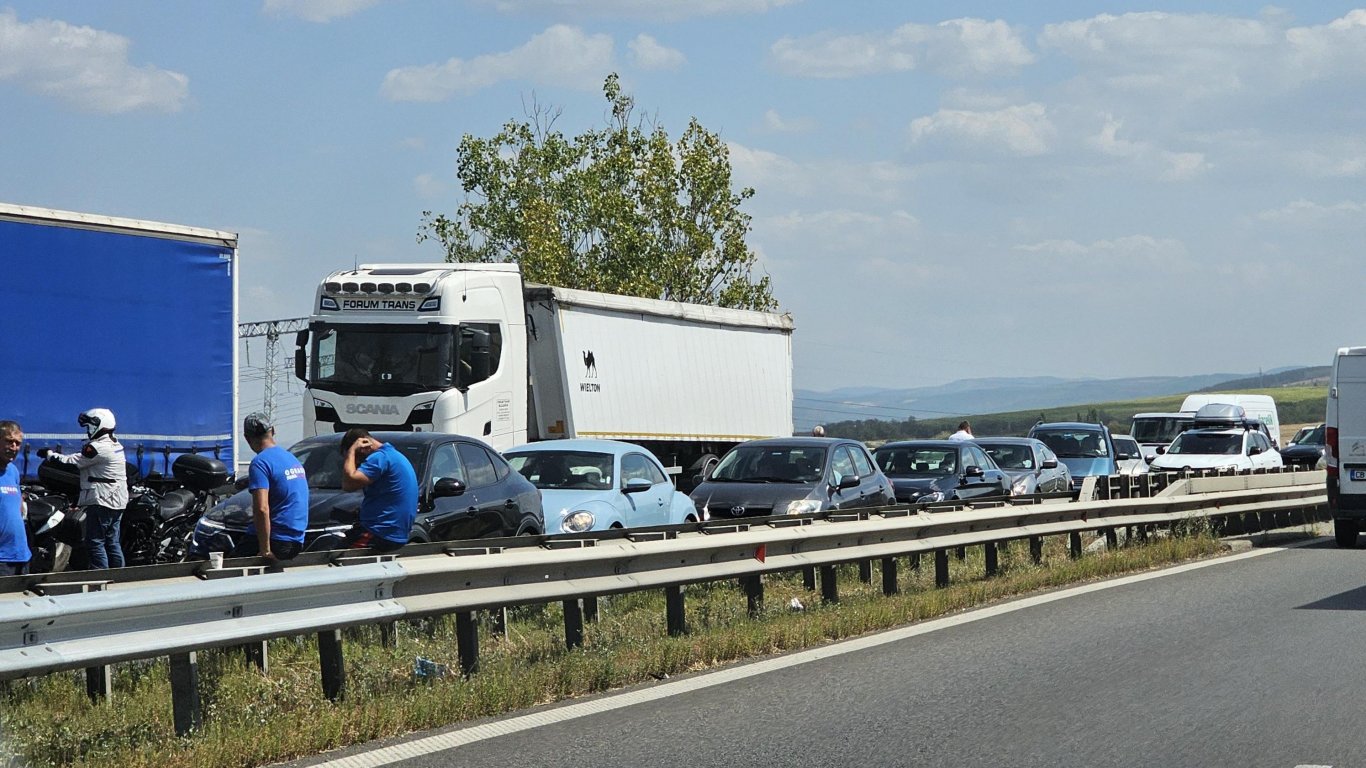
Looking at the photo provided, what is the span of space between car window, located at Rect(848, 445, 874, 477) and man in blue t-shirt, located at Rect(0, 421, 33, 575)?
35.5 feet

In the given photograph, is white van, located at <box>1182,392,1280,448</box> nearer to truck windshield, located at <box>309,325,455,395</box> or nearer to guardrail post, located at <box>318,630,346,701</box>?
truck windshield, located at <box>309,325,455,395</box>

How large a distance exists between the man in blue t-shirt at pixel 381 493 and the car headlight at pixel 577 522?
4.39 meters

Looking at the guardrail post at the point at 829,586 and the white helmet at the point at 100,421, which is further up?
the white helmet at the point at 100,421

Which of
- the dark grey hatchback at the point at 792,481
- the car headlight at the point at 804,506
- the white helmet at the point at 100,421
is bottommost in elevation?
the car headlight at the point at 804,506

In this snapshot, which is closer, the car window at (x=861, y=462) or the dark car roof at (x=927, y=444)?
the car window at (x=861, y=462)

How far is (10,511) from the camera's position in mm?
9227

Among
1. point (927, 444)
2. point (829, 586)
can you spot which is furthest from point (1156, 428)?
point (829, 586)

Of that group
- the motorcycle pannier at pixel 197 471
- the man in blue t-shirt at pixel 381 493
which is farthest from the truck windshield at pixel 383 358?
the man in blue t-shirt at pixel 381 493

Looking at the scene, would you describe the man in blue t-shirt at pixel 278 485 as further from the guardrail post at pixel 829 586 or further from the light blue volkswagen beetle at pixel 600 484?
the light blue volkswagen beetle at pixel 600 484

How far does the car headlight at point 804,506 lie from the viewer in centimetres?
1680

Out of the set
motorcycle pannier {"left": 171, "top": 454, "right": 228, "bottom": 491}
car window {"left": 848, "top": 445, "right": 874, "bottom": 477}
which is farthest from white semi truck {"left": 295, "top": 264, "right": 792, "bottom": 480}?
motorcycle pannier {"left": 171, "top": 454, "right": 228, "bottom": 491}

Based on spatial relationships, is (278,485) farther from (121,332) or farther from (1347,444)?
(1347,444)

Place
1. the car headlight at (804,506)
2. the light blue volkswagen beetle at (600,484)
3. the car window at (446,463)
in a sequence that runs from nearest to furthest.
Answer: the car window at (446,463) < the light blue volkswagen beetle at (600,484) < the car headlight at (804,506)

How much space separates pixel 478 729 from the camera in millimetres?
7340
